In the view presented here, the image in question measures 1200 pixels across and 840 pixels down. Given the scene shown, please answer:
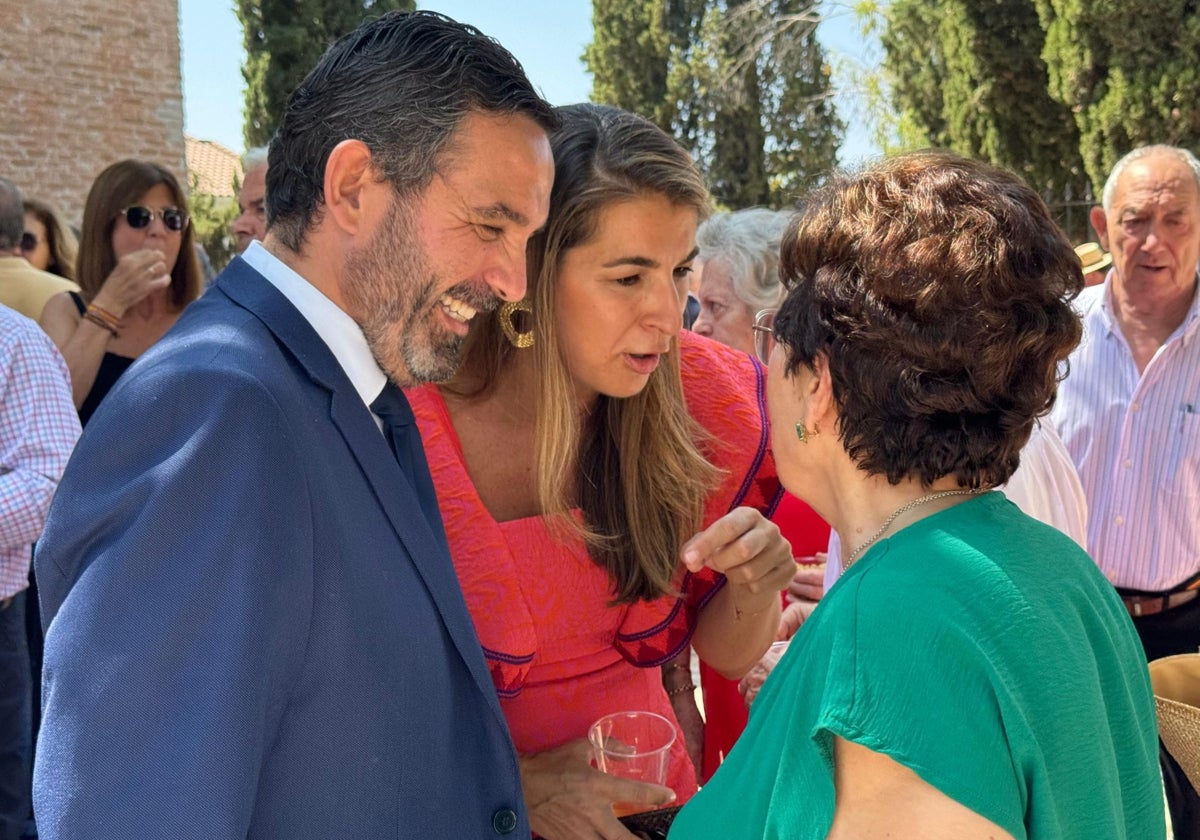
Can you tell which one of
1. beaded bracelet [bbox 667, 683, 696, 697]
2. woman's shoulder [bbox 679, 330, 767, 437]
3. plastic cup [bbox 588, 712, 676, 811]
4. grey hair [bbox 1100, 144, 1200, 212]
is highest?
grey hair [bbox 1100, 144, 1200, 212]

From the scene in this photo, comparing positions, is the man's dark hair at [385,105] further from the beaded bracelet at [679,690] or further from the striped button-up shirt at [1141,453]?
the striped button-up shirt at [1141,453]

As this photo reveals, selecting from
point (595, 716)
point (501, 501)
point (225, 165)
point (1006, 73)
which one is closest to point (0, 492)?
point (501, 501)

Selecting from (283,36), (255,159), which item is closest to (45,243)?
(255,159)

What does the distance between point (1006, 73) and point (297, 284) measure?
42.4 feet

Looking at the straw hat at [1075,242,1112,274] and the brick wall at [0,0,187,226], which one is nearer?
the straw hat at [1075,242,1112,274]

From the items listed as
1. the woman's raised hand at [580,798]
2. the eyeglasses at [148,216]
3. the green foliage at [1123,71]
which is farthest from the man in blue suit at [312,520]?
the green foliage at [1123,71]

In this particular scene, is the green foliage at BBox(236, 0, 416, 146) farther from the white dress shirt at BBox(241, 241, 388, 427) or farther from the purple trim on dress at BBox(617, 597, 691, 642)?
the white dress shirt at BBox(241, 241, 388, 427)

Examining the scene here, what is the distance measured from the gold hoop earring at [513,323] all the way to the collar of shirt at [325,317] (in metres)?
0.68

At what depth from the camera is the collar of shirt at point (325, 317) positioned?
4.87ft

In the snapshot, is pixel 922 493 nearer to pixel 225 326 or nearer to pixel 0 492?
pixel 225 326

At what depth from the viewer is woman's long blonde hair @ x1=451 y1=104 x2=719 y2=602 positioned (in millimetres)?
2139

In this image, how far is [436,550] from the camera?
150 cm

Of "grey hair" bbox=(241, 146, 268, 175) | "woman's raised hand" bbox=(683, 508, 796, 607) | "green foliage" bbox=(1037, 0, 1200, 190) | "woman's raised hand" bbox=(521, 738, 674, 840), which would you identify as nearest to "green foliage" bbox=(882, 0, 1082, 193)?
"green foliage" bbox=(1037, 0, 1200, 190)

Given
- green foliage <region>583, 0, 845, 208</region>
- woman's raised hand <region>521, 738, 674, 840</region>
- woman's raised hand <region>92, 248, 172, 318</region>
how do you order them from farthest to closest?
1. green foliage <region>583, 0, 845, 208</region>
2. woman's raised hand <region>92, 248, 172, 318</region>
3. woman's raised hand <region>521, 738, 674, 840</region>
